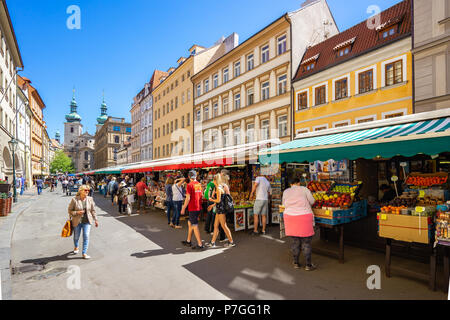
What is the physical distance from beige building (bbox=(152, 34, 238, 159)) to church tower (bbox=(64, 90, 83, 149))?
101 meters

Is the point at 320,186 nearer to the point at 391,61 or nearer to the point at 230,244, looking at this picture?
the point at 230,244

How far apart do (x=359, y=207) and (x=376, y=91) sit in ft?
30.9

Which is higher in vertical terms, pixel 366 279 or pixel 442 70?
pixel 442 70

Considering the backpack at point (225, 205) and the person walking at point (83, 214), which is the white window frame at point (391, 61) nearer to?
the backpack at point (225, 205)

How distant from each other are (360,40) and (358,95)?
11.3 feet

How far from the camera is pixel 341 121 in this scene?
14.6 meters

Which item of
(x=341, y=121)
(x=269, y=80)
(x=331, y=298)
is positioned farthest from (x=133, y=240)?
(x=269, y=80)

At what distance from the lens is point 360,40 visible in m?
14.7

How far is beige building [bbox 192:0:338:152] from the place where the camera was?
58.6 feet

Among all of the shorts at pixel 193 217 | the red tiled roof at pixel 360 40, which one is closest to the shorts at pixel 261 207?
the shorts at pixel 193 217

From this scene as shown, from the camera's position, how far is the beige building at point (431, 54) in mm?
10727

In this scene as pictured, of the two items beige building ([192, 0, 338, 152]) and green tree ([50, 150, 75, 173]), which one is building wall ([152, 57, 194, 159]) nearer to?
beige building ([192, 0, 338, 152])

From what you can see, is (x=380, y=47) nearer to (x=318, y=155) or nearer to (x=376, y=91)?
(x=376, y=91)

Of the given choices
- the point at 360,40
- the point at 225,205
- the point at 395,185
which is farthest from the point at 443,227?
the point at 360,40
